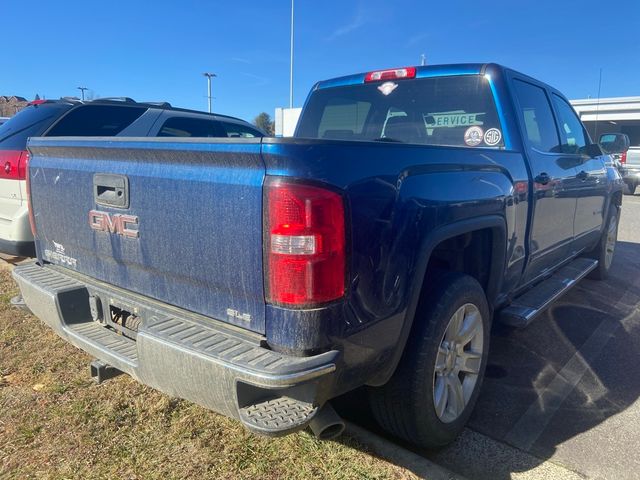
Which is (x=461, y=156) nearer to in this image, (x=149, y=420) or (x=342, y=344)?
(x=342, y=344)

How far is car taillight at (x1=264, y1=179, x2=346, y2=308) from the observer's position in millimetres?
1813

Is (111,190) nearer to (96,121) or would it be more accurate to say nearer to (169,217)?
(169,217)

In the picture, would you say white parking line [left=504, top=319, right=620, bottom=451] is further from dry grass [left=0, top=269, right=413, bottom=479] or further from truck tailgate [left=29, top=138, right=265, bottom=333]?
truck tailgate [left=29, top=138, right=265, bottom=333]

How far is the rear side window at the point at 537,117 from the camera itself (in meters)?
3.64

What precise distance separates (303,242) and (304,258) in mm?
59

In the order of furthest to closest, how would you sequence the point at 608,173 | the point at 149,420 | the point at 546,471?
the point at 608,173 < the point at 149,420 < the point at 546,471

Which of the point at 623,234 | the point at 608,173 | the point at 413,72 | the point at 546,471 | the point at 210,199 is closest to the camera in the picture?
the point at 210,199

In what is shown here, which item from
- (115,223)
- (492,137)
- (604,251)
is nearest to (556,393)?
(492,137)

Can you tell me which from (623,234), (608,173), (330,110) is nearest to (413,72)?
(330,110)

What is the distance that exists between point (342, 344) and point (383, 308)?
0.81 feet

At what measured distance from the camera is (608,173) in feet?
18.3

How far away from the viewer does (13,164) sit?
4949 mm

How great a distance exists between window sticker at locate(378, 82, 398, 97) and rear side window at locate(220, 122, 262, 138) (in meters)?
3.77

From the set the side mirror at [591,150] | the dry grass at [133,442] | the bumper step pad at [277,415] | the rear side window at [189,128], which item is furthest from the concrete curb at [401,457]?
the rear side window at [189,128]
